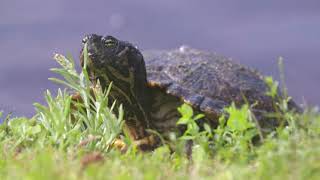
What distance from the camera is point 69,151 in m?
2.74

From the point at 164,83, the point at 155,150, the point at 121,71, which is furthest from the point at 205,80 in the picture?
the point at 155,150

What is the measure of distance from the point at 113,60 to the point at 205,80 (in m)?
1.03

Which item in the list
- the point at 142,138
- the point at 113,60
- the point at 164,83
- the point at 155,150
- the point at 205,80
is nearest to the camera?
the point at 155,150

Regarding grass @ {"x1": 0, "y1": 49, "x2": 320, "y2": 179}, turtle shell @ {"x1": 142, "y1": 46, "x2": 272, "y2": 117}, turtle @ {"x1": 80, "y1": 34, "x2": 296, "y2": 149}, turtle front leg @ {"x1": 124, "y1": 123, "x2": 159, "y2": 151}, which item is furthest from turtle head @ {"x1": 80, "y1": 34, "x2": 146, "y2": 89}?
grass @ {"x1": 0, "y1": 49, "x2": 320, "y2": 179}

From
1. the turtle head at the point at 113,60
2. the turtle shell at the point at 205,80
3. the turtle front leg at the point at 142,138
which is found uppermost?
the turtle head at the point at 113,60

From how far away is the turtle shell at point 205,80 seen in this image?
518 cm

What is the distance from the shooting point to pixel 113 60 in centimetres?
464

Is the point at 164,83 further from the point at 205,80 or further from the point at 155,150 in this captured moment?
the point at 155,150

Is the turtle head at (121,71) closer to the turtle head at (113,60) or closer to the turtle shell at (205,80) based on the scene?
the turtle head at (113,60)

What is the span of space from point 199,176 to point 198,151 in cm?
65

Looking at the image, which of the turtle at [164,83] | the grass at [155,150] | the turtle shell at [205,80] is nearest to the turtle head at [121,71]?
the turtle at [164,83]

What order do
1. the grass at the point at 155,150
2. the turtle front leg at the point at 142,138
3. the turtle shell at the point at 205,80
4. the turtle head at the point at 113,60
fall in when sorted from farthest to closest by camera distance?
the turtle shell at the point at 205,80, the turtle front leg at the point at 142,138, the turtle head at the point at 113,60, the grass at the point at 155,150

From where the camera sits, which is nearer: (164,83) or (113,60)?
(113,60)

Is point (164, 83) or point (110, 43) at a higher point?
point (110, 43)
